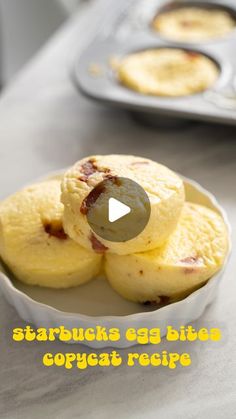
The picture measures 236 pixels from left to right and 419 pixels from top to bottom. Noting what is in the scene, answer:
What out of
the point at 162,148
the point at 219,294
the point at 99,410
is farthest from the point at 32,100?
the point at 99,410

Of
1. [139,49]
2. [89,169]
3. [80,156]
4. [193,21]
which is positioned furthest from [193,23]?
[89,169]

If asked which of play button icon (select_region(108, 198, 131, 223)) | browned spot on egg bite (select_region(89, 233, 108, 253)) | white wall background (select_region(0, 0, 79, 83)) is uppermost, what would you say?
play button icon (select_region(108, 198, 131, 223))

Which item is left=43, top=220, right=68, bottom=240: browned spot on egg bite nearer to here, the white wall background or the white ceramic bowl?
the white ceramic bowl

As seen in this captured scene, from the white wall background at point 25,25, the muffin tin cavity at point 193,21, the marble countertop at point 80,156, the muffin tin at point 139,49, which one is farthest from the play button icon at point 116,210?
the white wall background at point 25,25

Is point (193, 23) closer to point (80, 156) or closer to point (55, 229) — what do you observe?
point (80, 156)

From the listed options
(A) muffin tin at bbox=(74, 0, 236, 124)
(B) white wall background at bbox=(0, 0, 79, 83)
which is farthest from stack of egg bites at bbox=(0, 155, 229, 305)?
(B) white wall background at bbox=(0, 0, 79, 83)

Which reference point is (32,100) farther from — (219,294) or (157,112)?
(219,294)
